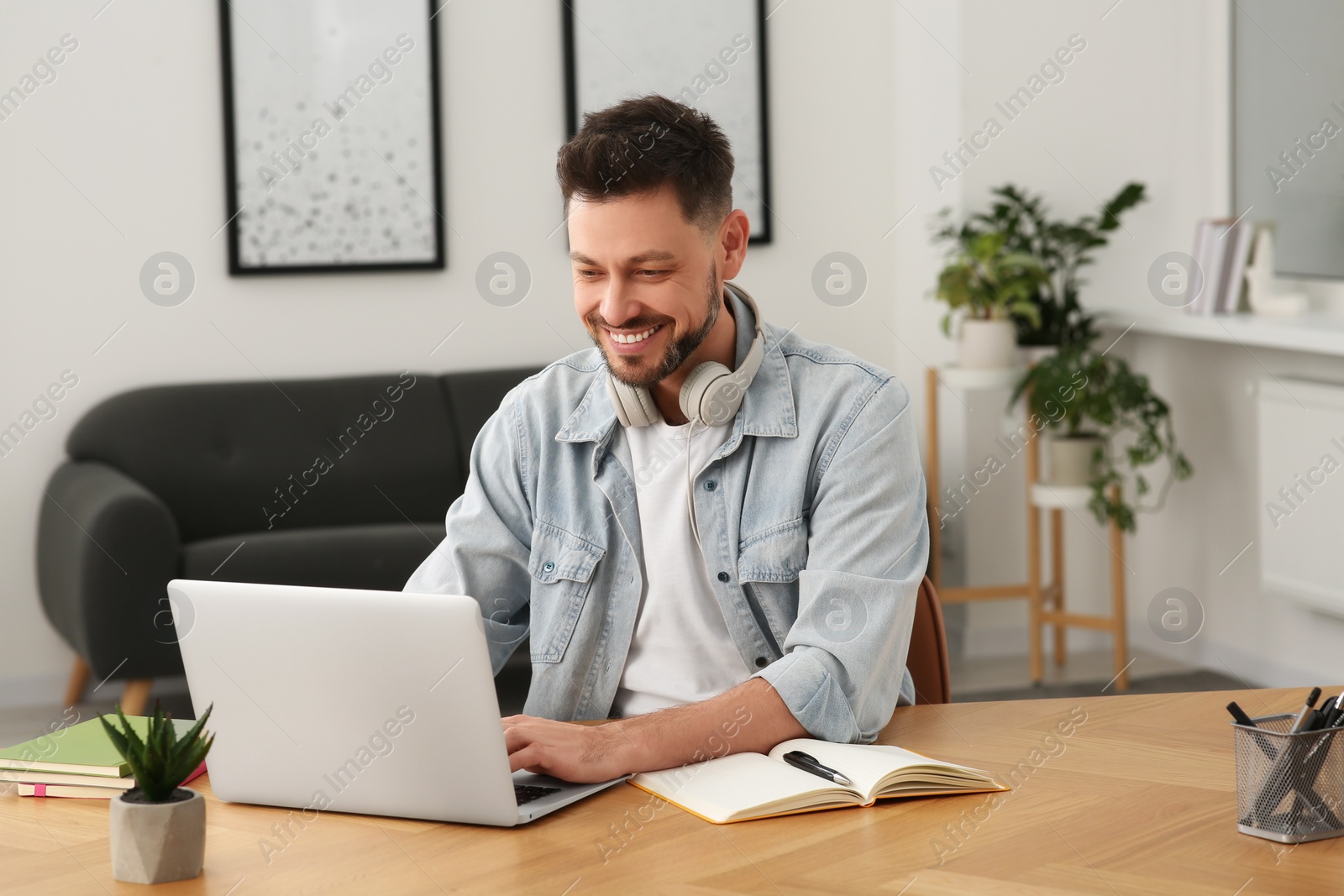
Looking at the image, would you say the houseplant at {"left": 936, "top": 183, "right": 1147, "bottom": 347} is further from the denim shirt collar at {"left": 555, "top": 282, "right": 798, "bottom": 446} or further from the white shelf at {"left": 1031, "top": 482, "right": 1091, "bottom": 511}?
the denim shirt collar at {"left": 555, "top": 282, "right": 798, "bottom": 446}

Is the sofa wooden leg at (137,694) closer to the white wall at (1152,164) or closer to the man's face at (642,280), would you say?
the man's face at (642,280)

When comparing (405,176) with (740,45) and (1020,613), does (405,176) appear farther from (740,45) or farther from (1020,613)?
(1020,613)

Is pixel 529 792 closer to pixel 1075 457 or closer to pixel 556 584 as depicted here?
pixel 556 584

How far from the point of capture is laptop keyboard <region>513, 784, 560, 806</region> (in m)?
1.23

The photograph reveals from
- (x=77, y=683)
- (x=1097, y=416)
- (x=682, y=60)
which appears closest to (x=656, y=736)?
(x=1097, y=416)

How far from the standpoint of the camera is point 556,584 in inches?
65.2

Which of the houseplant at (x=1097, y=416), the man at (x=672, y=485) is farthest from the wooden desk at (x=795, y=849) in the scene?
the houseplant at (x=1097, y=416)

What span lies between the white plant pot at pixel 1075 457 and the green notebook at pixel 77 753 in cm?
299

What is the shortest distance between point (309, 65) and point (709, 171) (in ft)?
9.06

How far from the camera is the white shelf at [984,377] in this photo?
3854 millimetres

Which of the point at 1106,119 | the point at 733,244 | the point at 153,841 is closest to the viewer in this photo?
the point at 153,841

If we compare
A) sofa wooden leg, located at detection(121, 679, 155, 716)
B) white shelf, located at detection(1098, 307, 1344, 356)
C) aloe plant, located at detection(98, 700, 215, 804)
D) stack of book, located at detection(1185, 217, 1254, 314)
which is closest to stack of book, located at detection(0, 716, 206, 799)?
aloe plant, located at detection(98, 700, 215, 804)

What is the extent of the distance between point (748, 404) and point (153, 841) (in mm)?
862

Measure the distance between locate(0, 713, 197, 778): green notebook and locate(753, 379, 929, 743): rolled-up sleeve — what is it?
2.02 ft
